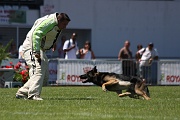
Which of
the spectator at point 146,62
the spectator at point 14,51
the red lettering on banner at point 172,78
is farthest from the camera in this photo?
A: the spectator at point 14,51

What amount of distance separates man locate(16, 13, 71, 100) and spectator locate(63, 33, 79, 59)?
10716 mm

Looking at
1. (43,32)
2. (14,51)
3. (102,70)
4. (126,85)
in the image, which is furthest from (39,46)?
(14,51)

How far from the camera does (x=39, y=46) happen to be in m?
12.1

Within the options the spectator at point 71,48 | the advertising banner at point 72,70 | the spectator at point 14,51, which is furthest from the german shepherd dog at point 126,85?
the spectator at point 14,51

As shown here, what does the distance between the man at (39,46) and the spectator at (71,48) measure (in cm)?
1072

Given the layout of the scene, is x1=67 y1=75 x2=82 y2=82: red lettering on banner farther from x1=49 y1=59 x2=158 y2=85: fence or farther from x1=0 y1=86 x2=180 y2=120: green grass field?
x1=0 y1=86 x2=180 y2=120: green grass field

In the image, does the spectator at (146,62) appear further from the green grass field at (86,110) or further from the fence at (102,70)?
the green grass field at (86,110)

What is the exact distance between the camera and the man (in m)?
12.1

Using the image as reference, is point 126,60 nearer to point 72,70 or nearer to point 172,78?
point 172,78

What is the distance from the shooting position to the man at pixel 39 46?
1206 cm

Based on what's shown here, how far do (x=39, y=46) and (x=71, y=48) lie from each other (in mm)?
11536

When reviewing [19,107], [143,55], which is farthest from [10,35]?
[19,107]

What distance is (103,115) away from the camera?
30.6 feet

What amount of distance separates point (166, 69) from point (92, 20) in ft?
17.0
